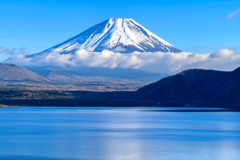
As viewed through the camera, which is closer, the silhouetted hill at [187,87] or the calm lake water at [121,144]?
the calm lake water at [121,144]

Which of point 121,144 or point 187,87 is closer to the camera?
point 121,144

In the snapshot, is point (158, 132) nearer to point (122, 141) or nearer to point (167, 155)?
point (122, 141)

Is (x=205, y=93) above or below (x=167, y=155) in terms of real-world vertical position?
above

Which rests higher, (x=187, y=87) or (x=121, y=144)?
(x=187, y=87)

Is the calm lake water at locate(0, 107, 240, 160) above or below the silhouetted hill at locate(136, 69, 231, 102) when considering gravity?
below

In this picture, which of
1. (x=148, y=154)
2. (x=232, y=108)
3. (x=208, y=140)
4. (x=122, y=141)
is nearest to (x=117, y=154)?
(x=148, y=154)

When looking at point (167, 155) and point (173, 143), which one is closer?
point (167, 155)

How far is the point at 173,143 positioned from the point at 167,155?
855cm

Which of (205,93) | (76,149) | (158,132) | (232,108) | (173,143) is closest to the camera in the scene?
(76,149)

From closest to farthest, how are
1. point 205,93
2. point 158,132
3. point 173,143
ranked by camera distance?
point 173,143, point 158,132, point 205,93

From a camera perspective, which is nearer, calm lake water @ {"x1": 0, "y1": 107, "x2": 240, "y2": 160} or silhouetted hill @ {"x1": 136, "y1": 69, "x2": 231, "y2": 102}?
calm lake water @ {"x1": 0, "y1": 107, "x2": 240, "y2": 160}

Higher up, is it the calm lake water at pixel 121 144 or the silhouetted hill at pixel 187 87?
the silhouetted hill at pixel 187 87

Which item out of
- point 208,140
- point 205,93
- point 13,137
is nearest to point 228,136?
point 208,140

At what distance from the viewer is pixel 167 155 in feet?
134
